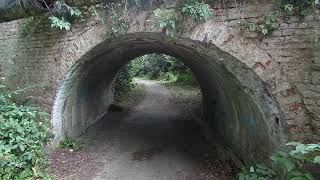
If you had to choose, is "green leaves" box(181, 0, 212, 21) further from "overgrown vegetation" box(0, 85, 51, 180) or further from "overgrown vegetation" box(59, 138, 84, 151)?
"overgrown vegetation" box(59, 138, 84, 151)

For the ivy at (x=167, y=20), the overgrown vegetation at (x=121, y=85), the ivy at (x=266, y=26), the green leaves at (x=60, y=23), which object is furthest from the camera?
the overgrown vegetation at (x=121, y=85)

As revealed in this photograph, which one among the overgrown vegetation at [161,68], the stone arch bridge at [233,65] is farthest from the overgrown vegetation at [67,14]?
the overgrown vegetation at [161,68]

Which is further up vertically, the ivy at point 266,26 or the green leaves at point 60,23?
the green leaves at point 60,23

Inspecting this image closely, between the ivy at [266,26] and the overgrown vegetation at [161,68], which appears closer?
the ivy at [266,26]

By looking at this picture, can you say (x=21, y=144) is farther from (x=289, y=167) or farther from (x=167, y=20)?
(x=289, y=167)

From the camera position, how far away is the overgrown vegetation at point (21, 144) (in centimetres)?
577

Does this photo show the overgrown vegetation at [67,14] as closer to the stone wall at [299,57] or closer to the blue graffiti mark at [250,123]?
the stone wall at [299,57]

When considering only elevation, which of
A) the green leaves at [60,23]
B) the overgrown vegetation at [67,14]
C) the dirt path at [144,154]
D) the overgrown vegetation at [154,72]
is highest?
the overgrown vegetation at [67,14]

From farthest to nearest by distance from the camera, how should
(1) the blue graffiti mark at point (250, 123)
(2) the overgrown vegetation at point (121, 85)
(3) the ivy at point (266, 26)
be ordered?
(2) the overgrown vegetation at point (121, 85), (1) the blue graffiti mark at point (250, 123), (3) the ivy at point (266, 26)

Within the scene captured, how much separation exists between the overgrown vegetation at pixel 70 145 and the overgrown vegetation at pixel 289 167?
14.3ft

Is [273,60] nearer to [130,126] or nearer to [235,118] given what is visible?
[235,118]

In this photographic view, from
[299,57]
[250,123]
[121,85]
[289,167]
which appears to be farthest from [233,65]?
[121,85]

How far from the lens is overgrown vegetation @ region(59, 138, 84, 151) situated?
7926 millimetres

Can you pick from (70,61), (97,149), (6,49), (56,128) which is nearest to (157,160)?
(97,149)
